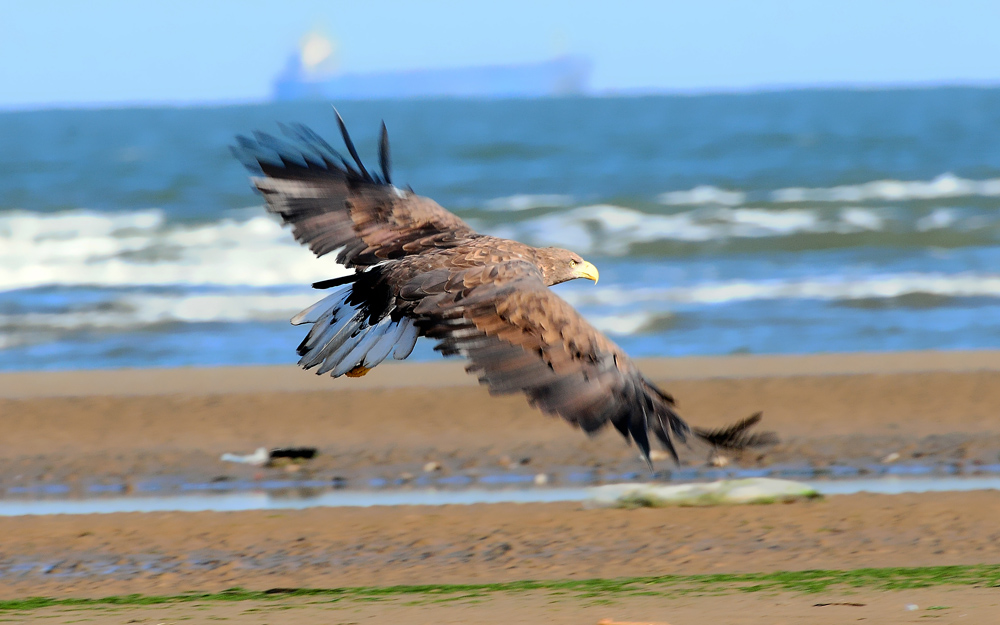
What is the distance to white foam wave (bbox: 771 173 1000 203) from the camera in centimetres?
2370

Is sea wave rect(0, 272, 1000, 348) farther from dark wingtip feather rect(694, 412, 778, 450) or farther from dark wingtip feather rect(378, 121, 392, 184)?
dark wingtip feather rect(694, 412, 778, 450)

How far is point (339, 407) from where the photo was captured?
9688mm

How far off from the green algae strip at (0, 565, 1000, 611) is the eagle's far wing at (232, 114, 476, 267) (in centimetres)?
139

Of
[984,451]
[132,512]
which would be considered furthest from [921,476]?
[132,512]

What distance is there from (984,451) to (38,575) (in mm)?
5702

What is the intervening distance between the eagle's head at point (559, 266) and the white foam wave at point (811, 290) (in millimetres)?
9096

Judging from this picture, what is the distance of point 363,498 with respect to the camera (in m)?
7.58

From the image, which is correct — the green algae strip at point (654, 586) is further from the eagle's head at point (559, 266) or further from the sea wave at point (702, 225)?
the sea wave at point (702, 225)

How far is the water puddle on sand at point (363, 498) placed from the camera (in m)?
7.39

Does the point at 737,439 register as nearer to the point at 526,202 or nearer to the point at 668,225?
the point at 668,225

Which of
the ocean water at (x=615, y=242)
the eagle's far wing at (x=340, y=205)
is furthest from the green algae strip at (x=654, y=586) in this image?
the ocean water at (x=615, y=242)

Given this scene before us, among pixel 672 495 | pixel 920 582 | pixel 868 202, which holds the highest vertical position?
pixel 868 202

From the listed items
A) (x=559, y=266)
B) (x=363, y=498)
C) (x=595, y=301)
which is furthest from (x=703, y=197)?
(x=559, y=266)

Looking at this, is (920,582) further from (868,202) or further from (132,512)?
(868,202)
